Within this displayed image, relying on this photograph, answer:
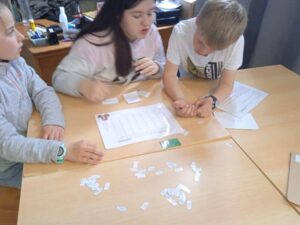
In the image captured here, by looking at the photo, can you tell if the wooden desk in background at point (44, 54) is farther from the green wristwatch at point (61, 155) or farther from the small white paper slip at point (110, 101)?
the green wristwatch at point (61, 155)

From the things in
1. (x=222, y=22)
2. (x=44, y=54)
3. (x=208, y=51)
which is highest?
(x=222, y=22)

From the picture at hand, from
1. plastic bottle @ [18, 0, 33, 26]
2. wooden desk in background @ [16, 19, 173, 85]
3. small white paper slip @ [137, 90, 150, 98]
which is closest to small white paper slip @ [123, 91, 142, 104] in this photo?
small white paper slip @ [137, 90, 150, 98]

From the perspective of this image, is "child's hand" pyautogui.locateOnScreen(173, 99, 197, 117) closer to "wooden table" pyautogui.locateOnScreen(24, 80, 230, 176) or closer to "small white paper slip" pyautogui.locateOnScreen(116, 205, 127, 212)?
"wooden table" pyautogui.locateOnScreen(24, 80, 230, 176)

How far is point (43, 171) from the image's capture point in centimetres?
78

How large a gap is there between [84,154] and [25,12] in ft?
6.10

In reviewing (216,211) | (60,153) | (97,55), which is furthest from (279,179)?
(97,55)

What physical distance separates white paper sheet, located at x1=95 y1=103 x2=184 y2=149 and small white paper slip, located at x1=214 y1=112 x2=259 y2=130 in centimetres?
18

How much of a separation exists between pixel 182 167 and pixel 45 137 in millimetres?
465

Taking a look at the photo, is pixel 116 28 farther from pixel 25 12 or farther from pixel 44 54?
pixel 25 12

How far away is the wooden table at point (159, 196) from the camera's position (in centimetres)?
66

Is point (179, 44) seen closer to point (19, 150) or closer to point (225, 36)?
point (225, 36)

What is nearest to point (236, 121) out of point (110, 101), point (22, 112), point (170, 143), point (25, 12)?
point (170, 143)

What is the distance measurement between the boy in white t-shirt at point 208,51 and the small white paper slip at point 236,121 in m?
0.05

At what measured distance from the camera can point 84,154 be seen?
811 millimetres
